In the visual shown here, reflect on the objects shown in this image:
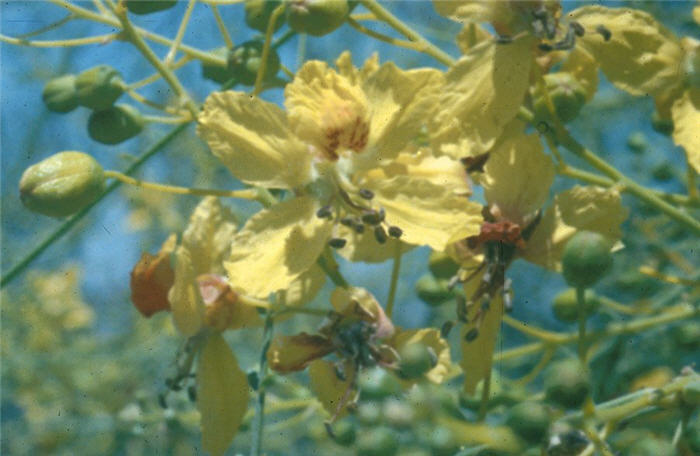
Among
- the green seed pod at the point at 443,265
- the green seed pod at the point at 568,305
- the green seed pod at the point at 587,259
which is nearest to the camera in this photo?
the green seed pod at the point at 587,259

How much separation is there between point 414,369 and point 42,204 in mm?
752

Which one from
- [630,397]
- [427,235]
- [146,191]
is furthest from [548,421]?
[146,191]

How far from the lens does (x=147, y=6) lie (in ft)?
5.28

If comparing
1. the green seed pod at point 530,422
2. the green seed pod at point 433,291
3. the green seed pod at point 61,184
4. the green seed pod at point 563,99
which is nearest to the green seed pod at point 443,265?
the green seed pod at point 433,291

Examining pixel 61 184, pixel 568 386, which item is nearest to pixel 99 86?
pixel 61 184

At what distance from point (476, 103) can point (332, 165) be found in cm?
23

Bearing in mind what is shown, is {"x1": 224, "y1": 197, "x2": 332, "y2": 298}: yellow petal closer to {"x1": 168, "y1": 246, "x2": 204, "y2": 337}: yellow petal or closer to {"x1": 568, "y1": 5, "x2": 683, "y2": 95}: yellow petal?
{"x1": 168, "y1": 246, "x2": 204, "y2": 337}: yellow petal

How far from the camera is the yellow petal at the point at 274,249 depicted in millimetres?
1340

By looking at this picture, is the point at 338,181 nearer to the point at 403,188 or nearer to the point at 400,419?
the point at 403,188

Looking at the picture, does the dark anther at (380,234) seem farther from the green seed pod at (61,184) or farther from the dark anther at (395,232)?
the green seed pod at (61,184)

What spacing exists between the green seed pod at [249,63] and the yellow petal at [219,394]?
0.42m

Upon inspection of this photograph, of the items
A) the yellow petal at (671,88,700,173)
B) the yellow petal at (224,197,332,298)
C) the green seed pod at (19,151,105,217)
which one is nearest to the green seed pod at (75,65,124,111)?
the green seed pod at (19,151,105,217)

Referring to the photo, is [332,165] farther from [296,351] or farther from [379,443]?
[379,443]

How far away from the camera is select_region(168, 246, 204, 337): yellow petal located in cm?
148
